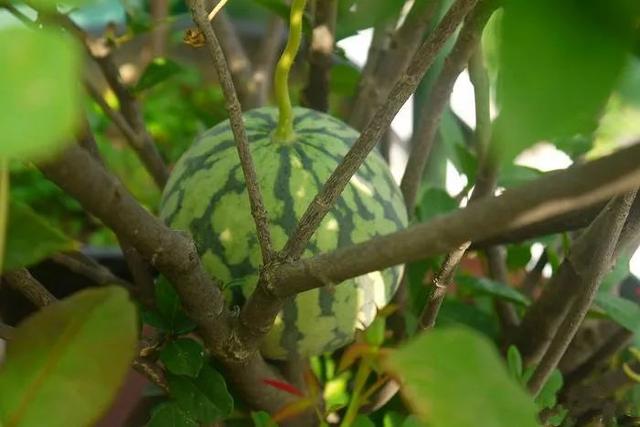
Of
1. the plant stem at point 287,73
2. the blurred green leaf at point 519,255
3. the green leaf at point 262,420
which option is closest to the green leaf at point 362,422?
the green leaf at point 262,420

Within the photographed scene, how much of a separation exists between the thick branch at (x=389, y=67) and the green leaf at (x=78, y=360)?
0.35 m

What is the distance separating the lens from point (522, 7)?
137 mm

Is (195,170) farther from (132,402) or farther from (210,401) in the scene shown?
(132,402)

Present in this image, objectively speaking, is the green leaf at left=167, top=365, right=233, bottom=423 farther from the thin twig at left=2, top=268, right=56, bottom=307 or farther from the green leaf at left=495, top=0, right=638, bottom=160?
the green leaf at left=495, top=0, right=638, bottom=160

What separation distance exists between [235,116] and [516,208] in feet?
0.52

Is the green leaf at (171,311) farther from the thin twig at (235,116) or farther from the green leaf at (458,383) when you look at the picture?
the green leaf at (458,383)

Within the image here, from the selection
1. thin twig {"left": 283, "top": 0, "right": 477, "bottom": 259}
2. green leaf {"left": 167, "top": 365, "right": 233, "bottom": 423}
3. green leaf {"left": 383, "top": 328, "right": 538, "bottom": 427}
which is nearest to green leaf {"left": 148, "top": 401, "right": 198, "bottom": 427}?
green leaf {"left": 167, "top": 365, "right": 233, "bottom": 423}

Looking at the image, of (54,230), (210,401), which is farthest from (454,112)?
(54,230)

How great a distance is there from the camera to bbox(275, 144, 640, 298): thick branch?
0.49 ft

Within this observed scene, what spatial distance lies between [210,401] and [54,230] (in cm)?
19

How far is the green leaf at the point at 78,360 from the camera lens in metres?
0.19

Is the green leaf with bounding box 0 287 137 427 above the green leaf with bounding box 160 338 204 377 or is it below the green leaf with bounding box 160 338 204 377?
above

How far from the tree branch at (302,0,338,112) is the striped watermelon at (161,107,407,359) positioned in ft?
0.23

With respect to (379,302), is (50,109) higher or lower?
higher
